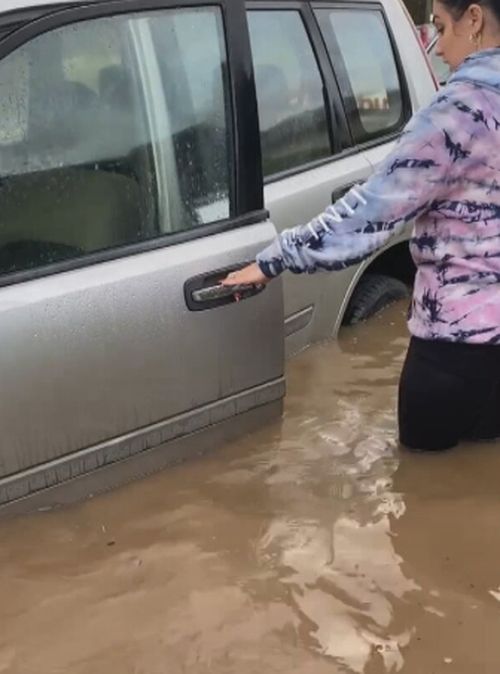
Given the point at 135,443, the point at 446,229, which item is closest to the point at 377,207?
the point at 446,229

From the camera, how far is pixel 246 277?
3.15m

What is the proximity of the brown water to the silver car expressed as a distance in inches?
5.9

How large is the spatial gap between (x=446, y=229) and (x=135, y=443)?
3.60 ft

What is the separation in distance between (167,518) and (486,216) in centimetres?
125

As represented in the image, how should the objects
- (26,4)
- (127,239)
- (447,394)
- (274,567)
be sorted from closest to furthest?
(26,4), (274,567), (127,239), (447,394)

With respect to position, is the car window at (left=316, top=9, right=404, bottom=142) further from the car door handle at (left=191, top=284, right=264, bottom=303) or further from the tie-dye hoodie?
the car door handle at (left=191, top=284, right=264, bottom=303)

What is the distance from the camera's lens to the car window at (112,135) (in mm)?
2795

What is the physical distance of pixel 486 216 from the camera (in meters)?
3.24

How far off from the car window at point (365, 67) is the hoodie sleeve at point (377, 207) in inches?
48.0

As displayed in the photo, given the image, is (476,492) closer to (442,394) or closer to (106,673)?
(442,394)

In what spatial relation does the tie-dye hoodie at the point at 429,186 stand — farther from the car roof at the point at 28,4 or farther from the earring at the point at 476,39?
the car roof at the point at 28,4

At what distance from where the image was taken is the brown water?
2557 millimetres

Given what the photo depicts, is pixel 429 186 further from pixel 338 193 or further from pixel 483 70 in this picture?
pixel 338 193

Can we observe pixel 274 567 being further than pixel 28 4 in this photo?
Yes
